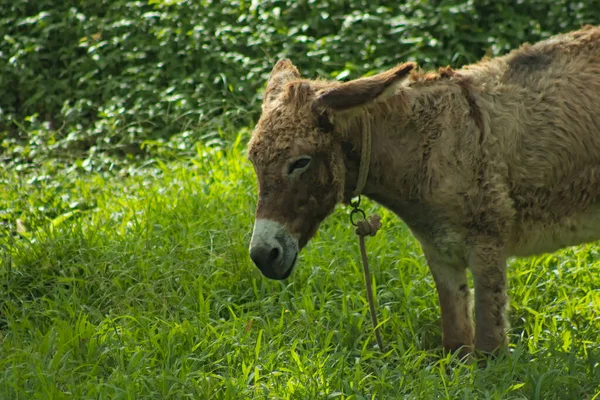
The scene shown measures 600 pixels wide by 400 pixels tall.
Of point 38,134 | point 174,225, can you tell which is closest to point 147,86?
point 38,134

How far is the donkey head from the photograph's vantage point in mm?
3857

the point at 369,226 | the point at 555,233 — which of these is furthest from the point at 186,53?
the point at 555,233

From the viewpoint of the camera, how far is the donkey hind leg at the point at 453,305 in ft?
14.3

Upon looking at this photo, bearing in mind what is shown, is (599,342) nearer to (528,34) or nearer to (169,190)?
(169,190)

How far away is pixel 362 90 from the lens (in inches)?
150

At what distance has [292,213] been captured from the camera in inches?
155

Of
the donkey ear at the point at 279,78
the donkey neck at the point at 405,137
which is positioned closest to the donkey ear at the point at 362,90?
the donkey neck at the point at 405,137

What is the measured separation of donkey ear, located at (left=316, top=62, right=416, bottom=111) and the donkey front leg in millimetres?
875

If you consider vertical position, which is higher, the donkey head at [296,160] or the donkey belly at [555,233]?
the donkey head at [296,160]

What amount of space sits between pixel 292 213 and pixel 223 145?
3094mm

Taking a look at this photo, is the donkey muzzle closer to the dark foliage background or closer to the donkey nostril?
the donkey nostril

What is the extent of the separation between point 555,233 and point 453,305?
A: 0.61m

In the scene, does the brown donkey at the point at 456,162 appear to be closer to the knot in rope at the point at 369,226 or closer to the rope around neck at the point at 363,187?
the rope around neck at the point at 363,187

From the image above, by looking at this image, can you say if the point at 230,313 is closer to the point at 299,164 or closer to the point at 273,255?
the point at 273,255
